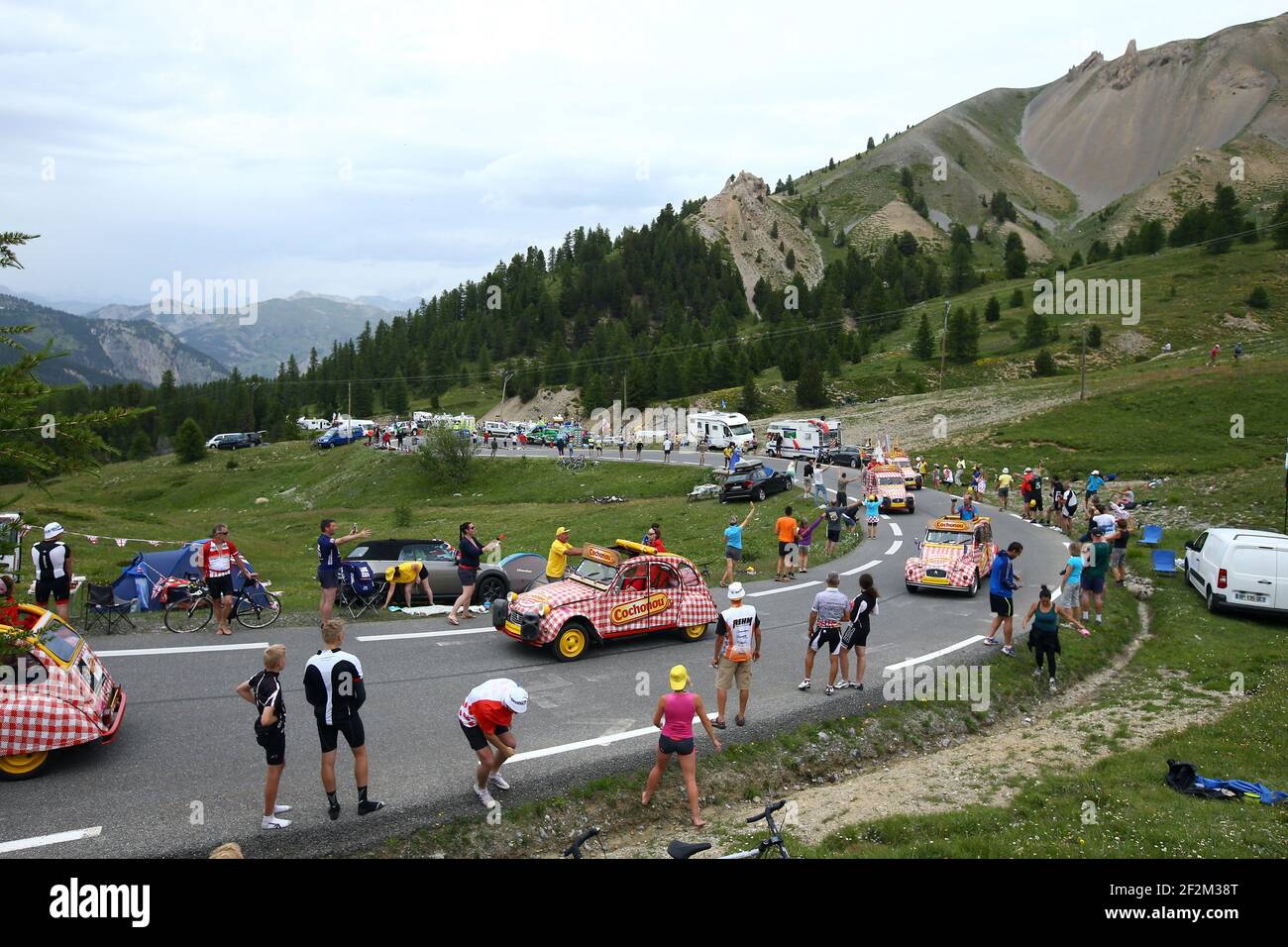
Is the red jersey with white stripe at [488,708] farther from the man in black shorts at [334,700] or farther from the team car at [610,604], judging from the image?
the team car at [610,604]

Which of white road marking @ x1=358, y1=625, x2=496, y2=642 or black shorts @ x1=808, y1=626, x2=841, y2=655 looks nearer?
black shorts @ x1=808, y1=626, x2=841, y2=655

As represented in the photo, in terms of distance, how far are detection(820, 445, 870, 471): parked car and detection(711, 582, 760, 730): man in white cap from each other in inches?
1707

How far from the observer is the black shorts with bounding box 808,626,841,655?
43.0 ft

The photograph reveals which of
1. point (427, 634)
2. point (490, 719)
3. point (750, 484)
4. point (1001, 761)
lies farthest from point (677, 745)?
point (750, 484)

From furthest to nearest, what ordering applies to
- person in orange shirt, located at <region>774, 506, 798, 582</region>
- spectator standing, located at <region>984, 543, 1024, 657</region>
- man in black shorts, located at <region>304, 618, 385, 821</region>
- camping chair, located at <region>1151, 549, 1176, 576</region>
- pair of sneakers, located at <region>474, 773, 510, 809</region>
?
camping chair, located at <region>1151, 549, 1176, 576</region> → person in orange shirt, located at <region>774, 506, 798, 582</region> → spectator standing, located at <region>984, 543, 1024, 657</region> → pair of sneakers, located at <region>474, 773, 510, 809</region> → man in black shorts, located at <region>304, 618, 385, 821</region>

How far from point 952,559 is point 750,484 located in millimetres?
18163

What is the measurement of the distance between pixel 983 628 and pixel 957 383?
82.8m

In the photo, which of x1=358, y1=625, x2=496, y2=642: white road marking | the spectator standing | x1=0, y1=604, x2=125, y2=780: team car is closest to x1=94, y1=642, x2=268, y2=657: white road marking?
x1=358, y1=625, x2=496, y2=642: white road marking

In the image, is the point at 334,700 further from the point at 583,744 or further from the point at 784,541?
the point at 784,541

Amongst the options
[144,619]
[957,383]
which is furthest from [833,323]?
[144,619]

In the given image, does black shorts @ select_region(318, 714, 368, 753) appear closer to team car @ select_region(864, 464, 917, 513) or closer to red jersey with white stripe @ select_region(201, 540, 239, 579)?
red jersey with white stripe @ select_region(201, 540, 239, 579)

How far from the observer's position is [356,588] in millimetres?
16719
